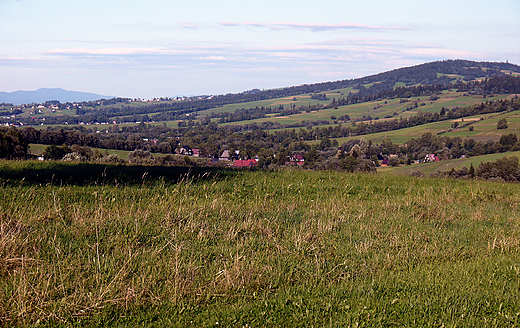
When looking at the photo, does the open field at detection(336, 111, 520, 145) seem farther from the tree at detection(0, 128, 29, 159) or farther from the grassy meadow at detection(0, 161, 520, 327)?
the grassy meadow at detection(0, 161, 520, 327)

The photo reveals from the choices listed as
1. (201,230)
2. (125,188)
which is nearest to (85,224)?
(201,230)

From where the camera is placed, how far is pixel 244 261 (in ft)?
18.5

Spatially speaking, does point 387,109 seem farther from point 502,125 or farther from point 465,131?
point 502,125

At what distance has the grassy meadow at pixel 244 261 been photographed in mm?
4422

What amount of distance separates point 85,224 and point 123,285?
2.35 m

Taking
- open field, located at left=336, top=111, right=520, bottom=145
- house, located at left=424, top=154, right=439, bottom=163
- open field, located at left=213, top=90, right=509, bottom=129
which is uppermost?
open field, located at left=213, top=90, right=509, bottom=129

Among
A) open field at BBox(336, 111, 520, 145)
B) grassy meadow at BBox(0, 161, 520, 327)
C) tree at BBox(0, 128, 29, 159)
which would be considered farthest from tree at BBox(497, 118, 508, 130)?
tree at BBox(0, 128, 29, 159)

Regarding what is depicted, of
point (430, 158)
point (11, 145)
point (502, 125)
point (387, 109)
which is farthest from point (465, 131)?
point (11, 145)

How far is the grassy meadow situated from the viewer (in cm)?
442

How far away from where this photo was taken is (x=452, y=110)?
138 meters

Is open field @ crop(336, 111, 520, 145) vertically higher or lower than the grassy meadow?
lower

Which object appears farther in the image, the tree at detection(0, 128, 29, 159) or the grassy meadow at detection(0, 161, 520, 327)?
the tree at detection(0, 128, 29, 159)

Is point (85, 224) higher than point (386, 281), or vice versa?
point (85, 224)

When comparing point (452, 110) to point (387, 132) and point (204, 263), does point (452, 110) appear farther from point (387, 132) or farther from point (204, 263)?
point (204, 263)
